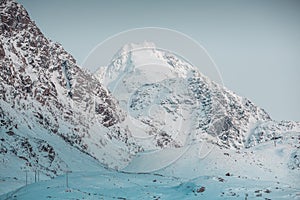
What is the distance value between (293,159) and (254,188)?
27.5 meters

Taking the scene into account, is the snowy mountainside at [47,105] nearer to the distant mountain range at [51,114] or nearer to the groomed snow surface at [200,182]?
the distant mountain range at [51,114]

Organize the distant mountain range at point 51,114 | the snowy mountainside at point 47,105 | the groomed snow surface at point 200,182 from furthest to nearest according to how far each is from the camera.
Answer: the snowy mountainside at point 47,105 → the distant mountain range at point 51,114 → the groomed snow surface at point 200,182

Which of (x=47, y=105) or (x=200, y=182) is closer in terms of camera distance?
(x=200, y=182)

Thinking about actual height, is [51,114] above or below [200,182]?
above

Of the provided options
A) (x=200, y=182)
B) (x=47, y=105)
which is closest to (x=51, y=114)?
(x=47, y=105)

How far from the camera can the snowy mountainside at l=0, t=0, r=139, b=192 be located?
238 feet

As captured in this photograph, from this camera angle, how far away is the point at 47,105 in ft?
337

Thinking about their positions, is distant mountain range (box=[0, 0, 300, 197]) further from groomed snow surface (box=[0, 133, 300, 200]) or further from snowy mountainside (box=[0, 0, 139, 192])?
groomed snow surface (box=[0, 133, 300, 200])

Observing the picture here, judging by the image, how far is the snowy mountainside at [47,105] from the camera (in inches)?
2857

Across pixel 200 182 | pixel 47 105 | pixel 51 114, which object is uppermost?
pixel 47 105

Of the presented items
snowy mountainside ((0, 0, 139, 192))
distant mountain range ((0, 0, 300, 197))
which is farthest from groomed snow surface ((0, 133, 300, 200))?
snowy mountainside ((0, 0, 139, 192))

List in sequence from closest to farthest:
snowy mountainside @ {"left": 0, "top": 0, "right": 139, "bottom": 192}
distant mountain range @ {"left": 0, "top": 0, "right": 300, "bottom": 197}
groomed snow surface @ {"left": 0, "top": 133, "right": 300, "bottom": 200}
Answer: groomed snow surface @ {"left": 0, "top": 133, "right": 300, "bottom": 200} < distant mountain range @ {"left": 0, "top": 0, "right": 300, "bottom": 197} < snowy mountainside @ {"left": 0, "top": 0, "right": 139, "bottom": 192}

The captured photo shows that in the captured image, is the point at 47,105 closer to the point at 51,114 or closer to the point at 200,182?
the point at 51,114

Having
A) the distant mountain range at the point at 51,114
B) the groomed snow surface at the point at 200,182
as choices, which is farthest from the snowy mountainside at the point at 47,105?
the groomed snow surface at the point at 200,182
